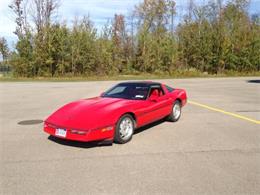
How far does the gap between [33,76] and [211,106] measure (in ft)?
83.1

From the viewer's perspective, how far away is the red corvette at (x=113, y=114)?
5223 mm

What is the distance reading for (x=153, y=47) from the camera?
35.0 meters

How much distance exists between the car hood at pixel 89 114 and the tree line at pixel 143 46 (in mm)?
25859

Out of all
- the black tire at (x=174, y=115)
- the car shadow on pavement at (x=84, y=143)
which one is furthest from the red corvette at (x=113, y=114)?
the black tire at (x=174, y=115)

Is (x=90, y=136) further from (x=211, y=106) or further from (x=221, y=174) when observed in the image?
(x=211, y=106)

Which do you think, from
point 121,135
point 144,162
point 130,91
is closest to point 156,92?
point 130,91

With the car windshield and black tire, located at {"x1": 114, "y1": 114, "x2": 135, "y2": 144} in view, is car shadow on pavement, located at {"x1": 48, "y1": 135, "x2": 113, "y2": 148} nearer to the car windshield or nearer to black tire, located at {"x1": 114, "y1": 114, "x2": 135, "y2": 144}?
black tire, located at {"x1": 114, "y1": 114, "x2": 135, "y2": 144}

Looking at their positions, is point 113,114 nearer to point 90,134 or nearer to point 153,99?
point 90,134

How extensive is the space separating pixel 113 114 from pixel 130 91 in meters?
1.43

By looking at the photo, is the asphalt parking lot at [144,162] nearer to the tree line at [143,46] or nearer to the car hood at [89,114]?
→ the car hood at [89,114]

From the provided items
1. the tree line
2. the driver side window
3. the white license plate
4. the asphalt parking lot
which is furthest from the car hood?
the tree line

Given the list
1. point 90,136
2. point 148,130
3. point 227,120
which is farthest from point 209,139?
point 90,136

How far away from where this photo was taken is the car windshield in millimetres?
6547

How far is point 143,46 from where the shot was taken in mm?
35562
